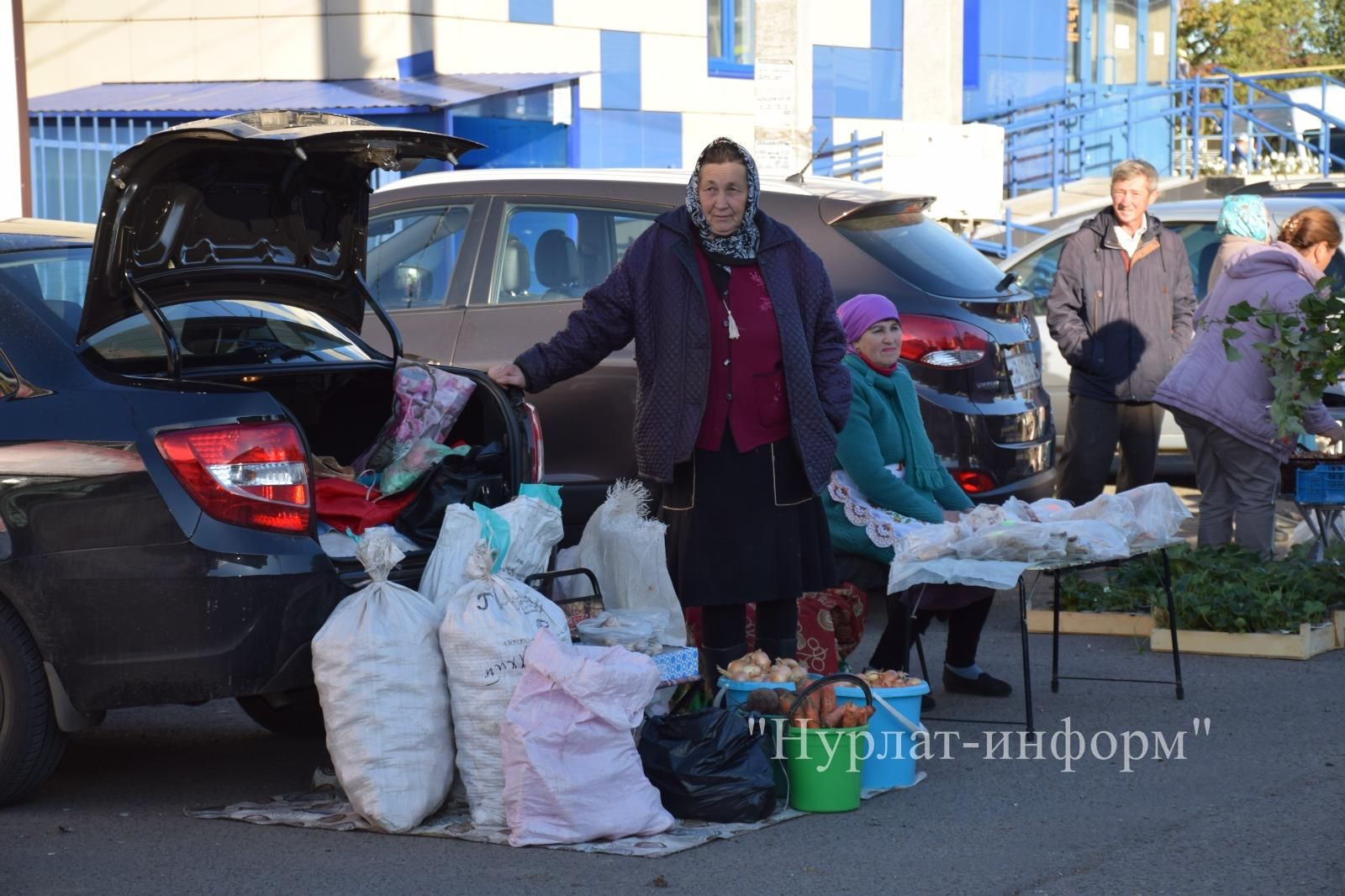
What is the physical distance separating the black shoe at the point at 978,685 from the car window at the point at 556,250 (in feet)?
7.89

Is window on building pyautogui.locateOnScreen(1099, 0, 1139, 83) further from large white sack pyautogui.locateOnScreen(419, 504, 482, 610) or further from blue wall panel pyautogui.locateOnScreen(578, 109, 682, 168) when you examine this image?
large white sack pyautogui.locateOnScreen(419, 504, 482, 610)

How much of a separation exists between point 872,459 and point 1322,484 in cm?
273

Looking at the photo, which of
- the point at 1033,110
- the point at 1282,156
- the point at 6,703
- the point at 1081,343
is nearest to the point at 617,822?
the point at 6,703

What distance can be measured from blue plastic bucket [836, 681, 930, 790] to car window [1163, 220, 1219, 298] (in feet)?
20.0

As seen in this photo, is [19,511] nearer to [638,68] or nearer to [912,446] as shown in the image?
[912,446]

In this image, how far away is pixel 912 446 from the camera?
642 centimetres

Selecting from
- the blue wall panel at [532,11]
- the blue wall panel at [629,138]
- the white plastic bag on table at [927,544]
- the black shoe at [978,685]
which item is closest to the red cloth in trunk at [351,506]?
the white plastic bag on table at [927,544]

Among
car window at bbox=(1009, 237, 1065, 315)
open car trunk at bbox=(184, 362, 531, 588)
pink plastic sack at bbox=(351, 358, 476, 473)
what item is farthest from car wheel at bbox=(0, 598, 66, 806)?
car window at bbox=(1009, 237, 1065, 315)

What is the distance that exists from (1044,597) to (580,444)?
2.41m

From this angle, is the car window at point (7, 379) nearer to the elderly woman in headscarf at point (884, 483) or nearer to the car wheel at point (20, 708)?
the car wheel at point (20, 708)

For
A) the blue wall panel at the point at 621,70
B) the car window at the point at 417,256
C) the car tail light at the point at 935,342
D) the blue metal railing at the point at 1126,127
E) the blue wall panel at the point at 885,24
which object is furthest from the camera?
the blue wall panel at the point at 885,24

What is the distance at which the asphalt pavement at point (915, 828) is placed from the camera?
445cm

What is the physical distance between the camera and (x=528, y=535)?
5.23m

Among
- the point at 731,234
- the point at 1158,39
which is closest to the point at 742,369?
the point at 731,234
